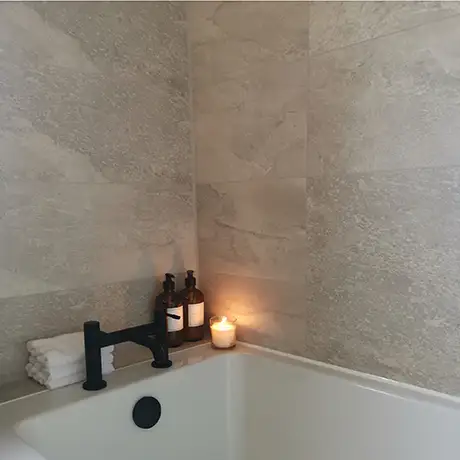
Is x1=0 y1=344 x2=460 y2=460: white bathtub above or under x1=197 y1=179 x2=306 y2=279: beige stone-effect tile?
under

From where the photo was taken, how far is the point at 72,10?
122cm

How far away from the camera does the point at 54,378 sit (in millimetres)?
1095

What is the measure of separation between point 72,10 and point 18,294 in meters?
0.70

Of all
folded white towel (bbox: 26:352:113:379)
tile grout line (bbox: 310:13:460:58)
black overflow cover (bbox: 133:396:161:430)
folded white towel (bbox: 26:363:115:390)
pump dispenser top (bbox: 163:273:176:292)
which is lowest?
black overflow cover (bbox: 133:396:161:430)

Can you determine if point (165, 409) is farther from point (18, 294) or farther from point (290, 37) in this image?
point (290, 37)

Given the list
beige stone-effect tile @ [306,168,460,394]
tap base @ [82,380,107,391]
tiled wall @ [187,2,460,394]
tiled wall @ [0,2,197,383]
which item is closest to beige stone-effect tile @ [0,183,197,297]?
tiled wall @ [0,2,197,383]

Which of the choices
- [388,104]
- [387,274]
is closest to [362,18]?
[388,104]

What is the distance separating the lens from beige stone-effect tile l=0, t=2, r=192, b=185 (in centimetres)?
114

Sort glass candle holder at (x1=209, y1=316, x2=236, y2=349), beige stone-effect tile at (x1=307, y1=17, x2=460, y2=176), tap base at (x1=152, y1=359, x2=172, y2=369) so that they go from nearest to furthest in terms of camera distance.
Result: beige stone-effect tile at (x1=307, y1=17, x2=460, y2=176), tap base at (x1=152, y1=359, x2=172, y2=369), glass candle holder at (x1=209, y1=316, x2=236, y2=349)

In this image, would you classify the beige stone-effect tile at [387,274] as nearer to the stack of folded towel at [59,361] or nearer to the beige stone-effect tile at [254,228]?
the beige stone-effect tile at [254,228]

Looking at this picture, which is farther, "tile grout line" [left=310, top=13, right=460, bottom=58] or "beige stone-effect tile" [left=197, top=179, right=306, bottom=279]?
"beige stone-effect tile" [left=197, top=179, right=306, bottom=279]

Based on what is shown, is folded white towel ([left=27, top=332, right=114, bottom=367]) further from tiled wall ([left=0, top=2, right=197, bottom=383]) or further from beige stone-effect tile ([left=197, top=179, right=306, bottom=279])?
beige stone-effect tile ([left=197, top=179, right=306, bottom=279])

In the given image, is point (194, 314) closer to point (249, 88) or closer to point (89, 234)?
point (89, 234)

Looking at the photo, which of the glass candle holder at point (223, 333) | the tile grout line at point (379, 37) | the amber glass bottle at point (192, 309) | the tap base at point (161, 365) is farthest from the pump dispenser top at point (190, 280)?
the tile grout line at point (379, 37)
